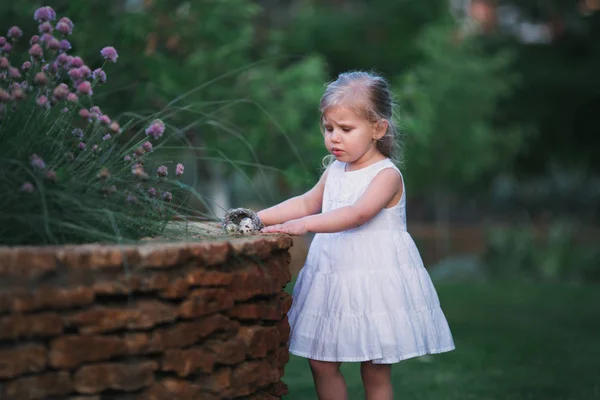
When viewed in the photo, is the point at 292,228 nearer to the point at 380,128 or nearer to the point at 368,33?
the point at 380,128

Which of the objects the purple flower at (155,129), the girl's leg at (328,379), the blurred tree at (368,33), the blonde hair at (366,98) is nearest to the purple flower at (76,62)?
the purple flower at (155,129)

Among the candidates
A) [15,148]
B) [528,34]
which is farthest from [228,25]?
[528,34]

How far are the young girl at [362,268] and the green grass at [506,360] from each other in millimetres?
1629

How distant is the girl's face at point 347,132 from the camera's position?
3.78 meters

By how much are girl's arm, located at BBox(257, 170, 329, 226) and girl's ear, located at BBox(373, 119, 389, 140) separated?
32cm

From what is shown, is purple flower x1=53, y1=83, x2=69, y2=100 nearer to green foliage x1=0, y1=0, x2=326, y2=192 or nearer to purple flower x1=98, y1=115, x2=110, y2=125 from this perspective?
purple flower x1=98, y1=115, x2=110, y2=125

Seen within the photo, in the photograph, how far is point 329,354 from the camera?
3564 mm

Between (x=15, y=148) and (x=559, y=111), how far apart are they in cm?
1746

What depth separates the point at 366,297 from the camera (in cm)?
359

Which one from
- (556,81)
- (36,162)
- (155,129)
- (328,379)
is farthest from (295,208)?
(556,81)

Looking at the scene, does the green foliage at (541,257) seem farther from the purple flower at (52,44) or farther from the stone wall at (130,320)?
the purple flower at (52,44)

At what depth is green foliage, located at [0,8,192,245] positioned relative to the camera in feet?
9.66

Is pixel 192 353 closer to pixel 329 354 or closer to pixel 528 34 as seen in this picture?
pixel 329 354

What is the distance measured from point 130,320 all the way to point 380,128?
1539 mm
